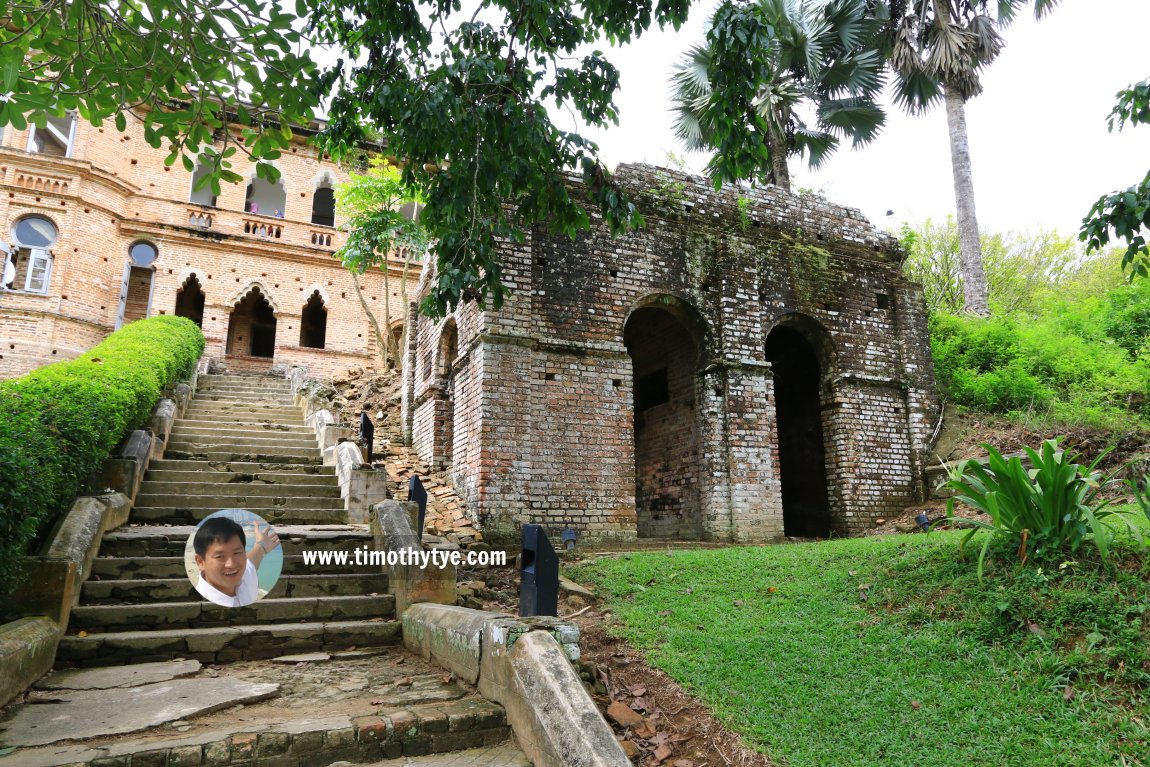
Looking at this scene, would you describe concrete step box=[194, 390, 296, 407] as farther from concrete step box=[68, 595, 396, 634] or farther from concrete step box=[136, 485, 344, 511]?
concrete step box=[68, 595, 396, 634]

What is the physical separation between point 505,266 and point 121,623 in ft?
19.7

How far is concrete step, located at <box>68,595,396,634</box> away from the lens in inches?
196

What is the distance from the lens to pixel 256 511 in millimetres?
7383

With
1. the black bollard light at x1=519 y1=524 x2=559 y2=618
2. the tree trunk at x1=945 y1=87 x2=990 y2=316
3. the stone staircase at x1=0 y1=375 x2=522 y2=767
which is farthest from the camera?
the tree trunk at x1=945 y1=87 x2=990 y2=316

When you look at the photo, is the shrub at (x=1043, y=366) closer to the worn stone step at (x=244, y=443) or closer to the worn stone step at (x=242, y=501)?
the worn stone step at (x=242, y=501)

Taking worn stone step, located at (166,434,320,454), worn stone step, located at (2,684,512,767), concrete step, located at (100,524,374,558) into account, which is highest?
worn stone step, located at (166,434,320,454)

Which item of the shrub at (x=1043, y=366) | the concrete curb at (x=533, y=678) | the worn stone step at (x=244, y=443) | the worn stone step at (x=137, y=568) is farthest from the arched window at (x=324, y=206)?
the concrete curb at (x=533, y=678)

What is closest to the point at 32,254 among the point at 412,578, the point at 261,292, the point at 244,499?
the point at 261,292

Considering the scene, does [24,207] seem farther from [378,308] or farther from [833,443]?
[833,443]

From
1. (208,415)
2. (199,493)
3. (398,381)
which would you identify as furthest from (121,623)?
(398,381)

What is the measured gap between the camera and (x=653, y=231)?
34.8 ft

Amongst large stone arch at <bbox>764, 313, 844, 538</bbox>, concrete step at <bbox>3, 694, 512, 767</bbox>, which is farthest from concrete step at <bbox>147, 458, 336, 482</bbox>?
large stone arch at <bbox>764, 313, 844, 538</bbox>

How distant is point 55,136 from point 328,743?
1053 inches

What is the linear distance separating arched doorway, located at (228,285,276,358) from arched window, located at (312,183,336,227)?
3862 millimetres
